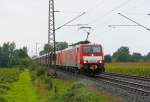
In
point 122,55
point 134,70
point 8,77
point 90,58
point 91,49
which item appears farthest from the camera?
point 122,55

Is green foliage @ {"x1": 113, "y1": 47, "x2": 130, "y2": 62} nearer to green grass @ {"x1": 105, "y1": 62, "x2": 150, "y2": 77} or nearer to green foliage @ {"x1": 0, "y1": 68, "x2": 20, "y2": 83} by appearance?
green foliage @ {"x1": 0, "y1": 68, "x2": 20, "y2": 83}

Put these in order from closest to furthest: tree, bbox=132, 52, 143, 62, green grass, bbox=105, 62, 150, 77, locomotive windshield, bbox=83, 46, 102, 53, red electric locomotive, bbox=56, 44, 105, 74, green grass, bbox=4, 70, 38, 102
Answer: green grass, bbox=4, 70, 38, 102, red electric locomotive, bbox=56, 44, 105, 74, locomotive windshield, bbox=83, 46, 102, 53, green grass, bbox=105, 62, 150, 77, tree, bbox=132, 52, 143, 62

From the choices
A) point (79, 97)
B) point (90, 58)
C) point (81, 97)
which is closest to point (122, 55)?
point (90, 58)

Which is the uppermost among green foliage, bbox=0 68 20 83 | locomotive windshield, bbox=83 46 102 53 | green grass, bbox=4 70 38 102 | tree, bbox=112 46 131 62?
tree, bbox=112 46 131 62

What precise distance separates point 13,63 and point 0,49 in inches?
257

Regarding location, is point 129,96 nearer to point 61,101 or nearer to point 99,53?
point 61,101

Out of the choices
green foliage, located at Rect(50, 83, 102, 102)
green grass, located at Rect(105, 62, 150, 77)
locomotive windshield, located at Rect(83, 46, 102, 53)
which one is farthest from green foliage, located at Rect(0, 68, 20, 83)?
green foliage, located at Rect(50, 83, 102, 102)

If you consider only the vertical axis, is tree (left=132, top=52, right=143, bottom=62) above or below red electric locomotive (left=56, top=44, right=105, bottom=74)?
above

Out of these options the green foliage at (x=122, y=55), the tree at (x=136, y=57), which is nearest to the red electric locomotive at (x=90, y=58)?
the green foliage at (x=122, y=55)

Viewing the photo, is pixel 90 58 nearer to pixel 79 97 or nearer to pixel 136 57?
pixel 79 97

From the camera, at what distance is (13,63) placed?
5689 inches

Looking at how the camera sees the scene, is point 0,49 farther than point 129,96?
Yes

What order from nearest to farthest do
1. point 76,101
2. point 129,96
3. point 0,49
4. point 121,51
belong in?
1. point 76,101
2. point 129,96
3. point 121,51
4. point 0,49

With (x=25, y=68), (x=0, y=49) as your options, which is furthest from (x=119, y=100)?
(x=0, y=49)
